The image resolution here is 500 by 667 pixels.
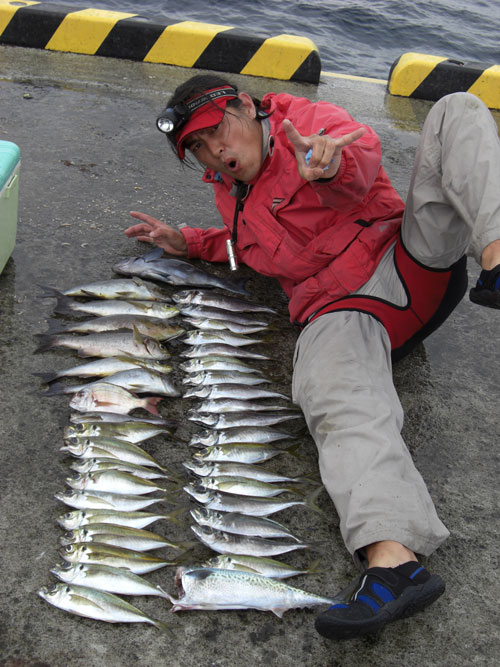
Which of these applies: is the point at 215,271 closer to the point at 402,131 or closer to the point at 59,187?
the point at 59,187

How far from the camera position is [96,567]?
2219 mm

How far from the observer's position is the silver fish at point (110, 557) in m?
2.25

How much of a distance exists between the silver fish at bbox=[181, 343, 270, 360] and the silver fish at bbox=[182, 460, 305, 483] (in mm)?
774

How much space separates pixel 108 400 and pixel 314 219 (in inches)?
53.3

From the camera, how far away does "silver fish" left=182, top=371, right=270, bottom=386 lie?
3141 mm

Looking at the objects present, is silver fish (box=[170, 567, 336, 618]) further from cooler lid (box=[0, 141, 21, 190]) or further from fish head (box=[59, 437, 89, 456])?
cooler lid (box=[0, 141, 21, 190])

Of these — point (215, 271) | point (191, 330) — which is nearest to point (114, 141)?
point (215, 271)

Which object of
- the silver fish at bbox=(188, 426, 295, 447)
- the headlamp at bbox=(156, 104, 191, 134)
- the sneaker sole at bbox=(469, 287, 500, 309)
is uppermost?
the headlamp at bbox=(156, 104, 191, 134)

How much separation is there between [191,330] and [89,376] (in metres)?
0.67

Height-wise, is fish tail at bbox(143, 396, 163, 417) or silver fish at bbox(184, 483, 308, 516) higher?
silver fish at bbox(184, 483, 308, 516)

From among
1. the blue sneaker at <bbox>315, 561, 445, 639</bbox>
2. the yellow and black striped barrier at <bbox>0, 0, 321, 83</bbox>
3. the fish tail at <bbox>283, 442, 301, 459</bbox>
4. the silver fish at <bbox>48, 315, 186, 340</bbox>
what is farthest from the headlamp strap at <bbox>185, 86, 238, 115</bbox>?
the yellow and black striped barrier at <bbox>0, 0, 321, 83</bbox>

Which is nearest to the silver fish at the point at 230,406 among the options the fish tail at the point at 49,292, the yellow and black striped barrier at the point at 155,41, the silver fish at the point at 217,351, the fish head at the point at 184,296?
the silver fish at the point at 217,351

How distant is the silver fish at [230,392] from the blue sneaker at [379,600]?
3.73 feet

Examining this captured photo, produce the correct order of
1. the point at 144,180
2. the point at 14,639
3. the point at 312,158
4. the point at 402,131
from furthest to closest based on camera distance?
1. the point at 402,131
2. the point at 144,180
3. the point at 312,158
4. the point at 14,639
